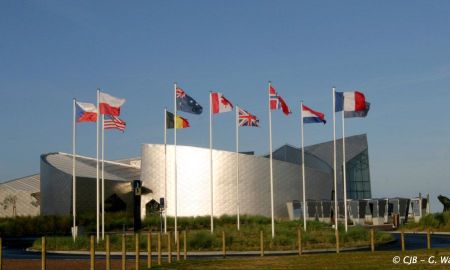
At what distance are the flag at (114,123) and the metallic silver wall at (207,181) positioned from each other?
36.4 meters

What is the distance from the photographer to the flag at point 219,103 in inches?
1607

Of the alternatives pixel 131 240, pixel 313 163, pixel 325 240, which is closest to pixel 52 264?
pixel 131 240

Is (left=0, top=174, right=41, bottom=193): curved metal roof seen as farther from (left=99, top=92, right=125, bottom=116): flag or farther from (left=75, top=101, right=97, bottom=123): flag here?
(left=99, top=92, right=125, bottom=116): flag

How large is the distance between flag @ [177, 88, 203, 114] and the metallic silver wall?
1441 inches

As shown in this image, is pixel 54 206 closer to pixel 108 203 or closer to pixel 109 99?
pixel 108 203

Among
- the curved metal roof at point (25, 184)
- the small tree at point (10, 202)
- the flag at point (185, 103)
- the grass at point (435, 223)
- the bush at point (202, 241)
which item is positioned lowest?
the bush at point (202, 241)

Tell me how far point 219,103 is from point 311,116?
539cm

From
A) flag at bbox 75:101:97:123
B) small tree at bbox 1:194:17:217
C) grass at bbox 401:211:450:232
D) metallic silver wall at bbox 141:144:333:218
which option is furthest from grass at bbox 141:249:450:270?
small tree at bbox 1:194:17:217

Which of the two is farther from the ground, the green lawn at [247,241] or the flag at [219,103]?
the flag at [219,103]

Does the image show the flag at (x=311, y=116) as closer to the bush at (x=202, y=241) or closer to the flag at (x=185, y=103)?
the flag at (x=185, y=103)

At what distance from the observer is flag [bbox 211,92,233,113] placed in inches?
1607

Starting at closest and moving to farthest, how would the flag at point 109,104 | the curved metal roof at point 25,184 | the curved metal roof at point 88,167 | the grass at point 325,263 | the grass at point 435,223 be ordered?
the grass at point 325,263 < the flag at point 109,104 < the grass at point 435,223 < the curved metal roof at point 88,167 < the curved metal roof at point 25,184

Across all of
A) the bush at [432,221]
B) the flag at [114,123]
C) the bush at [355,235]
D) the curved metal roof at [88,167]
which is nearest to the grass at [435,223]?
the bush at [432,221]

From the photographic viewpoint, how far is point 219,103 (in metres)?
40.8
